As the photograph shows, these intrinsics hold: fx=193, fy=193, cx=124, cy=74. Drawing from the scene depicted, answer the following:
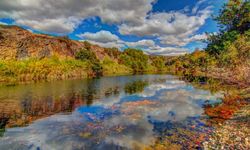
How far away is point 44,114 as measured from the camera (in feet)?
66.4

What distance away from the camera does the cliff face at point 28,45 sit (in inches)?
3457

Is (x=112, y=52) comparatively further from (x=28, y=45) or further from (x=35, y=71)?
(x=35, y=71)

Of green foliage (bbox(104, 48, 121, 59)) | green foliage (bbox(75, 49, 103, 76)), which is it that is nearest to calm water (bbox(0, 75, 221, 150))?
green foliage (bbox(75, 49, 103, 76))

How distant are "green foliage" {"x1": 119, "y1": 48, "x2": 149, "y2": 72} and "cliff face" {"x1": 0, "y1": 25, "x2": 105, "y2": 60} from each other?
40.9 metres

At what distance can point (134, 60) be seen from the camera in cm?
15225

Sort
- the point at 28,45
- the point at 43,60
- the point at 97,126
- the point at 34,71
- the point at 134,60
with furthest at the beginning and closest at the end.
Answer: the point at 134,60
the point at 28,45
the point at 43,60
the point at 34,71
the point at 97,126

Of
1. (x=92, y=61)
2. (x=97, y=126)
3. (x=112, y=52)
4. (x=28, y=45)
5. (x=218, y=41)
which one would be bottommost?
(x=97, y=126)

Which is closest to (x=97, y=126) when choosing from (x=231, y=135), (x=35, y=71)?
(x=231, y=135)

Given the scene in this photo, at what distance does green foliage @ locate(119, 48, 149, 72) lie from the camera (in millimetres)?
139950

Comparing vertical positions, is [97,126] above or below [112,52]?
below

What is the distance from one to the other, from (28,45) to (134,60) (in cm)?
7901

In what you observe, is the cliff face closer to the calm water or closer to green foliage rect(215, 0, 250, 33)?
the calm water

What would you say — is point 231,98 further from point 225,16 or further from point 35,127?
point 225,16

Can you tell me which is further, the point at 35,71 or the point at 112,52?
the point at 112,52
